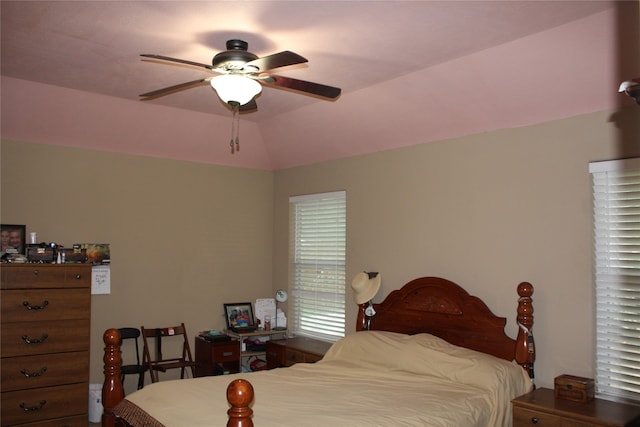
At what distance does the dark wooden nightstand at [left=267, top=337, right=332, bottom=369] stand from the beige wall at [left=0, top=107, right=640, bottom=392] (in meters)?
0.43

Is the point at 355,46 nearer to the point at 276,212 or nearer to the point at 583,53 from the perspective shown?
the point at 583,53

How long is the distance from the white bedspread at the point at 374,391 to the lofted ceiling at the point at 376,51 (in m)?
1.80

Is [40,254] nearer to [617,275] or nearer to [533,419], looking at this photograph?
[533,419]

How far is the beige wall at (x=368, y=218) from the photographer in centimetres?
368

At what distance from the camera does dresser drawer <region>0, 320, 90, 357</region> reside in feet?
13.6

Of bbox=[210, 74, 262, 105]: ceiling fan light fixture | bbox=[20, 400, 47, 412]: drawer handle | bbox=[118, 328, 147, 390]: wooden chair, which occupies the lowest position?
A: bbox=[20, 400, 47, 412]: drawer handle

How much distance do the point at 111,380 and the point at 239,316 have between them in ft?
7.98

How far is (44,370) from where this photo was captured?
167 inches

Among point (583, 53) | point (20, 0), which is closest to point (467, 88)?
point (583, 53)

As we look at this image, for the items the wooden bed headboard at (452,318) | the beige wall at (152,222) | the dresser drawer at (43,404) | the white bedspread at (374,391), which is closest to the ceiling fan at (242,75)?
the white bedspread at (374,391)

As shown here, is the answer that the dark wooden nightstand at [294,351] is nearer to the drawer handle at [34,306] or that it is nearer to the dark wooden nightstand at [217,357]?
the dark wooden nightstand at [217,357]

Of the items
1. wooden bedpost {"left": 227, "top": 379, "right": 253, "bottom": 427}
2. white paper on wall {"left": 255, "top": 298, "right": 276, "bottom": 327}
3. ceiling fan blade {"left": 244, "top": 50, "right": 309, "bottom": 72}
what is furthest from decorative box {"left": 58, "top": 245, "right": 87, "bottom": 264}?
wooden bedpost {"left": 227, "top": 379, "right": 253, "bottom": 427}

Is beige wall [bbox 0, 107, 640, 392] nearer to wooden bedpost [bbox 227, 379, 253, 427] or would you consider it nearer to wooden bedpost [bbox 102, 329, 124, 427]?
wooden bedpost [bbox 102, 329, 124, 427]

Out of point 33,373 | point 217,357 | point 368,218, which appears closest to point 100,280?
point 33,373
